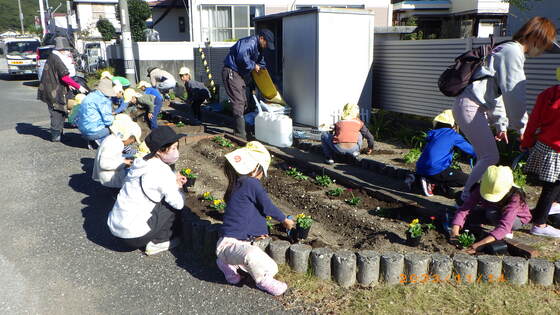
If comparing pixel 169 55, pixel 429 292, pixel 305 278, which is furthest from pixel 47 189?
pixel 169 55

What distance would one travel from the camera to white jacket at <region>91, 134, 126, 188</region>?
554 centimetres

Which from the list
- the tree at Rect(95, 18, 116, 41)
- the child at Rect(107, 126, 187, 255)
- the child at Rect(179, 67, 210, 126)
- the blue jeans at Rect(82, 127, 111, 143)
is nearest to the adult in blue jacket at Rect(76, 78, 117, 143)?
the blue jeans at Rect(82, 127, 111, 143)

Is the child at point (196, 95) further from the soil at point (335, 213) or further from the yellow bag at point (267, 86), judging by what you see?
the soil at point (335, 213)

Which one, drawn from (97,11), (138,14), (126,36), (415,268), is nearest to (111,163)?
(415,268)

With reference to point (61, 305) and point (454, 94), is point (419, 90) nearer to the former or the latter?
point (454, 94)

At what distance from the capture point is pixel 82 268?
13.3 ft

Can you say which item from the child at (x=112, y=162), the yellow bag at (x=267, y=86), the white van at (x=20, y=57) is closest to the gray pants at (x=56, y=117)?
the child at (x=112, y=162)

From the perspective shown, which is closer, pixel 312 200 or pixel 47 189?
pixel 312 200

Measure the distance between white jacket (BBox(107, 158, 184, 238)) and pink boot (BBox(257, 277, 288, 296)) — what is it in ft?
3.82

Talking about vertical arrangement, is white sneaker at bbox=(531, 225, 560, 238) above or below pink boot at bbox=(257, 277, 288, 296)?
above

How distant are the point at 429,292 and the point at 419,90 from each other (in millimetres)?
5187

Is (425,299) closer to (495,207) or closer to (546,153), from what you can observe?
(495,207)

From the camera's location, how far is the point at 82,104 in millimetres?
7555

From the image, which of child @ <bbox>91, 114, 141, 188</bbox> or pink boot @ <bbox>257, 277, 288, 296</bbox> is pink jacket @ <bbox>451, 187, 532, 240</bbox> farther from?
child @ <bbox>91, 114, 141, 188</bbox>
